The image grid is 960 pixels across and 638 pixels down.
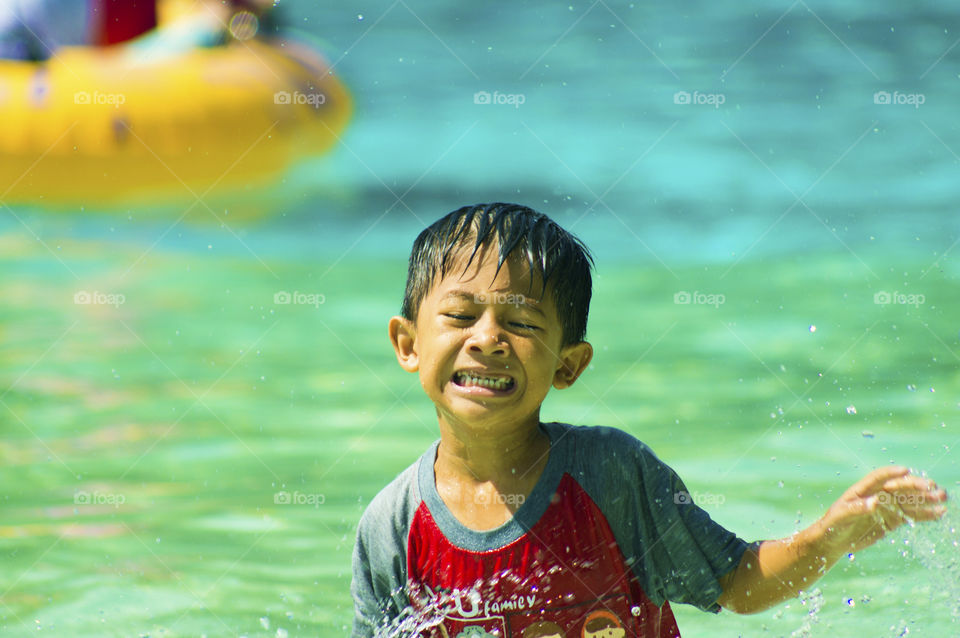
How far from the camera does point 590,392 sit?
18.9ft

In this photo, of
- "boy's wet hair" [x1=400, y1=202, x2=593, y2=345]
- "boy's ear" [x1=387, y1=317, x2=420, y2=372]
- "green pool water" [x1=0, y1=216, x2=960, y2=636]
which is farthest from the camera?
"green pool water" [x1=0, y1=216, x2=960, y2=636]

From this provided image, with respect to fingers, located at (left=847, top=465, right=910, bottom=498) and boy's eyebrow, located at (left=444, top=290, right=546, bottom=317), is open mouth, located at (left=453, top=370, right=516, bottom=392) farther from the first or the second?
fingers, located at (left=847, top=465, right=910, bottom=498)

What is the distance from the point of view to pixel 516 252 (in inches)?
90.0

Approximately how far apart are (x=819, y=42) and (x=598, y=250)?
4.66 meters

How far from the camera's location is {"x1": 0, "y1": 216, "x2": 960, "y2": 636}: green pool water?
3.63 meters

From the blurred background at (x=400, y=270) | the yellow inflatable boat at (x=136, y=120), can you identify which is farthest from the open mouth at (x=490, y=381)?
the yellow inflatable boat at (x=136, y=120)

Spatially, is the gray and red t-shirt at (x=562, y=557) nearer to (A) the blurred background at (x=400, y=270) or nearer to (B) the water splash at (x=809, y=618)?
(A) the blurred background at (x=400, y=270)

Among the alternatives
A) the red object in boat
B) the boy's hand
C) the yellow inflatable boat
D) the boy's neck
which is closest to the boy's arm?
the boy's hand

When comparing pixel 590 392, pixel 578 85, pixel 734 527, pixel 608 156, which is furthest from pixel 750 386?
pixel 578 85

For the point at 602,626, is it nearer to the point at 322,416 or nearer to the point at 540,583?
the point at 540,583

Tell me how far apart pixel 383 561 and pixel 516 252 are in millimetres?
676

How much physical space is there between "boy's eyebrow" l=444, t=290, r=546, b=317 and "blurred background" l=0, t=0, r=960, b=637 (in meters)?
0.84

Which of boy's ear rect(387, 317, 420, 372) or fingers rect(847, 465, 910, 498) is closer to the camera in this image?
fingers rect(847, 465, 910, 498)

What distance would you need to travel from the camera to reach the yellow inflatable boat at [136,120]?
8688 mm
